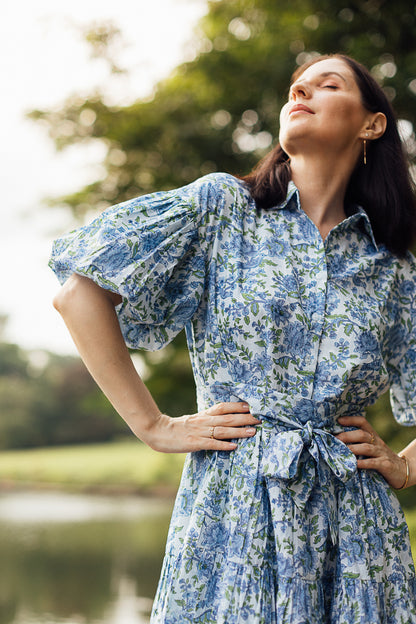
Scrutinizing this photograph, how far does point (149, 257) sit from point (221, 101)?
515cm

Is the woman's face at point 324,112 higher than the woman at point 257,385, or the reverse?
the woman's face at point 324,112

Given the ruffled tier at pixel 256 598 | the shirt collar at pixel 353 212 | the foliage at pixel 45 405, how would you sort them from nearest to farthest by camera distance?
the ruffled tier at pixel 256 598
the shirt collar at pixel 353 212
the foliage at pixel 45 405

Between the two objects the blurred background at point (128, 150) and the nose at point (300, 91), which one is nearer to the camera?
the nose at point (300, 91)

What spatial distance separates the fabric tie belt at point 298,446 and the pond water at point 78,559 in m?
2.97

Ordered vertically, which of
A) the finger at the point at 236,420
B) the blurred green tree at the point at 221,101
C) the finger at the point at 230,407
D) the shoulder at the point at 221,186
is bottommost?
the finger at the point at 236,420

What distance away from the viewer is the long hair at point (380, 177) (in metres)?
1.41

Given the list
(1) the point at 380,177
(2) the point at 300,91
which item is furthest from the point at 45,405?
(2) the point at 300,91

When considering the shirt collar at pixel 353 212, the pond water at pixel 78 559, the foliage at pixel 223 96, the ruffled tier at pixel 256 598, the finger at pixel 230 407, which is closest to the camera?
the ruffled tier at pixel 256 598

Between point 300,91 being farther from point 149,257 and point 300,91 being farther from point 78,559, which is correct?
point 78,559

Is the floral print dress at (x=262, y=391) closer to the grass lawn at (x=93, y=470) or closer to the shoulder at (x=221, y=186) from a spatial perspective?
the shoulder at (x=221, y=186)

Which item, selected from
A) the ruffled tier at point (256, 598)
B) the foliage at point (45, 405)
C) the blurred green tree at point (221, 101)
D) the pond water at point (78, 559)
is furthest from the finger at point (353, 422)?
the foliage at point (45, 405)

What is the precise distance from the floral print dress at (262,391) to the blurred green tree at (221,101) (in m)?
3.93

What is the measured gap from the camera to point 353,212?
1451mm

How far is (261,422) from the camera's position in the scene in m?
1.17
